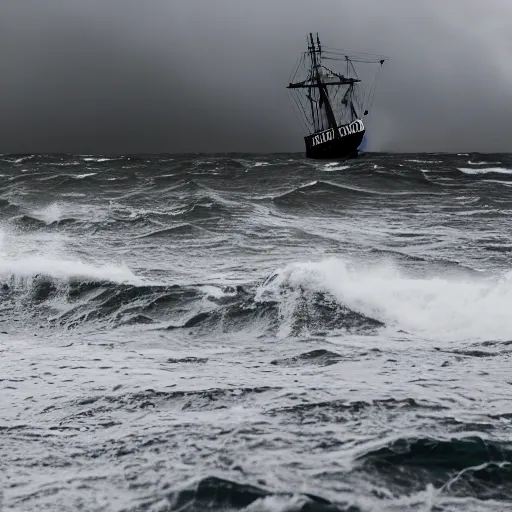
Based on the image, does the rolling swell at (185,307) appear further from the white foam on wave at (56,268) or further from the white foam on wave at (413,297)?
the white foam on wave at (56,268)

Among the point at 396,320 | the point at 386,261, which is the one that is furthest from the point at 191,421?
the point at 386,261

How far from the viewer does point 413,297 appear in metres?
9.79

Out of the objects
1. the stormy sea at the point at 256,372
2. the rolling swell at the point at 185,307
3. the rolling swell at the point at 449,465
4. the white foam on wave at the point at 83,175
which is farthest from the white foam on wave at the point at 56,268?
the white foam on wave at the point at 83,175

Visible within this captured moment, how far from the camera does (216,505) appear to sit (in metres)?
3.99

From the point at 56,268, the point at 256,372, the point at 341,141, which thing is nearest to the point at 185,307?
the point at 256,372

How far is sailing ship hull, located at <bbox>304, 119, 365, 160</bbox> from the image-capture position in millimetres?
68688

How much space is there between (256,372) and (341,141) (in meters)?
63.8

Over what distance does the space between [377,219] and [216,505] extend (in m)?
18.3

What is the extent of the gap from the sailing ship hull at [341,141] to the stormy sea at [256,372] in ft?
169

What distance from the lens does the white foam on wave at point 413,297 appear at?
8438 mm

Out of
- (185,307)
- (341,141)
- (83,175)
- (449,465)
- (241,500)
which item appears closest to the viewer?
(241,500)

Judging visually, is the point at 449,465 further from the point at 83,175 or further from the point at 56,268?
the point at 83,175

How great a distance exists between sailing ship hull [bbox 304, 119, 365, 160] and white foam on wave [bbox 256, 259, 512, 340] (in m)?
57.6

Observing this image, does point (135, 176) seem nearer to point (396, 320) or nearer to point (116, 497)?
point (396, 320)
